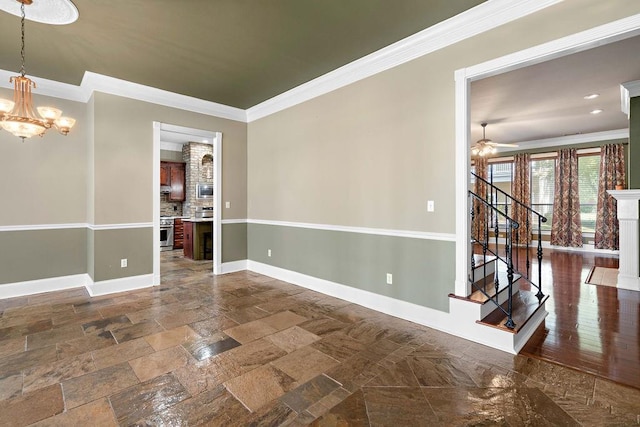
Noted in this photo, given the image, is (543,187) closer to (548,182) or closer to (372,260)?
(548,182)

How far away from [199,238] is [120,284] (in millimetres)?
2420

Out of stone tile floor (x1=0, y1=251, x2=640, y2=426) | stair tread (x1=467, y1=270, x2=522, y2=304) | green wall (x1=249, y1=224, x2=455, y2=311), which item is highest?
green wall (x1=249, y1=224, x2=455, y2=311)

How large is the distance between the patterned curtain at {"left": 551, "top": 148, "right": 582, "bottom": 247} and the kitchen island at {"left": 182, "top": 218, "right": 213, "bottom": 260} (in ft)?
29.2

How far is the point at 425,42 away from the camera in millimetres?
3146

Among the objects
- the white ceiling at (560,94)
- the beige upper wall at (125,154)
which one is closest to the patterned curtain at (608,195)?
the white ceiling at (560,94)

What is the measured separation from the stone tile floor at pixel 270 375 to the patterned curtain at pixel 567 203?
24.2ft

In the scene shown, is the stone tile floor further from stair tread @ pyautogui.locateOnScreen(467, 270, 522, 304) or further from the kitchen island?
the kitchen island

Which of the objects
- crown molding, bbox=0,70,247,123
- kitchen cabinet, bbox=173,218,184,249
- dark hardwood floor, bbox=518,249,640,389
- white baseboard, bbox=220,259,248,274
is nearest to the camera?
dark hardwood floor, bbox=518,249,640,389

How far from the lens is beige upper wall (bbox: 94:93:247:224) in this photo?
4273 millimetres

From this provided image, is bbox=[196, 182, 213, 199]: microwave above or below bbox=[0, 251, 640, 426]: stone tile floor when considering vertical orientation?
above

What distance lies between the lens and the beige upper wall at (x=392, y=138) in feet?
8.61

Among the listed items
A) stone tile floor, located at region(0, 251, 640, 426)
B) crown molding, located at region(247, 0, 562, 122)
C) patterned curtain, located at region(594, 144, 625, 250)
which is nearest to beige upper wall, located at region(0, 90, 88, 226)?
stone tile floor, located at region(0, 251, 640, 426)

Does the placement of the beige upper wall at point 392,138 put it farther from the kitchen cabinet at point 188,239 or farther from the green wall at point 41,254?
the green wall at point 41,254

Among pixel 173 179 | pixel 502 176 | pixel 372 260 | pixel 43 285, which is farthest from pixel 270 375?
pixel 502 176
